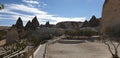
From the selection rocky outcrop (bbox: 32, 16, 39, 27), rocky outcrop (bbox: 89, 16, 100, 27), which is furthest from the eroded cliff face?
rocky outcrop (bbox: 32, 16, 39, 27)

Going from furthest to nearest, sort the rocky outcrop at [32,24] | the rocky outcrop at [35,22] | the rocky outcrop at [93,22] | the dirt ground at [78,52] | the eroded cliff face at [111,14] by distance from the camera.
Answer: the rocky outcrop at [35,22], the rocky outcrop at [32,24], the rocky outcrop at [93,22], the eroded cliff face at [111,14], the dirt ground at [78,52]

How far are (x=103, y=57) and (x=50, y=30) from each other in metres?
35.5

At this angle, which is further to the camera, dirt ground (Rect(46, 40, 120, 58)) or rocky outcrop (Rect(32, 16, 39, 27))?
rocky outcrop (Rect(32, 16, 39, 27))

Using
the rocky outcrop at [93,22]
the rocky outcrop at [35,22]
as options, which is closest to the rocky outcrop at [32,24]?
the rocky outcrop at [35,22]

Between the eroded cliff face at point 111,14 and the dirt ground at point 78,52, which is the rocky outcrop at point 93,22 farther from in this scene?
the dirt ground at point 78,52

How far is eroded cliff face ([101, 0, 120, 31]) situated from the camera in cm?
4403

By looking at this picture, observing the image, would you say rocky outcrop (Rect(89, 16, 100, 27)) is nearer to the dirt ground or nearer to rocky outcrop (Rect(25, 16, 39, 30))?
rocky outcrop (Rect(25, 16, 39, 30))

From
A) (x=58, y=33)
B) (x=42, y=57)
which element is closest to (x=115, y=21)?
(x=58, y=33)

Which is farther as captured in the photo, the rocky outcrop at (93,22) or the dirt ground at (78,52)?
the rocky outcrop at (93,22)

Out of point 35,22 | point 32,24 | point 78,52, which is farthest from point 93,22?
point 78,52

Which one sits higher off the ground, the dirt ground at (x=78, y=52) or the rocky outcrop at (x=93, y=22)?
the rocky outcrop at (x=93, y=22)

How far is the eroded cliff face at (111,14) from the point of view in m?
44.0

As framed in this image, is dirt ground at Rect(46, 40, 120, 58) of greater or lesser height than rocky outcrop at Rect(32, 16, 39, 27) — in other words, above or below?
below

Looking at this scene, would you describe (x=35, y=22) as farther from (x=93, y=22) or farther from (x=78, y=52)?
(x=78, y=52)
